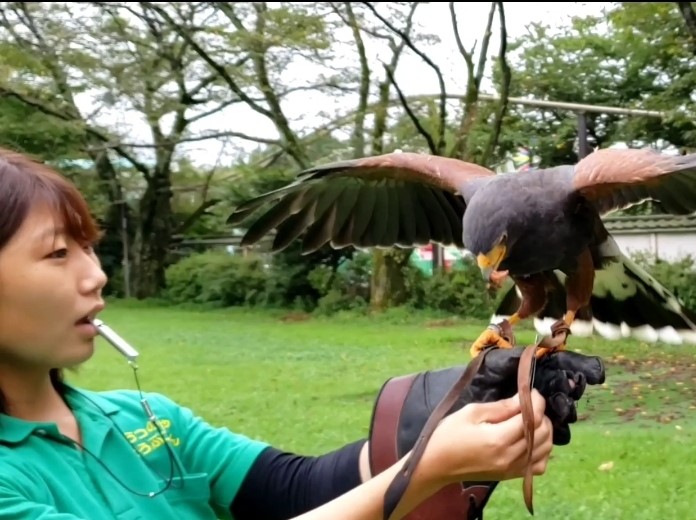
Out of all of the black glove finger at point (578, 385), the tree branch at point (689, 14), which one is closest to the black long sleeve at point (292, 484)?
the black glove finger at point (578, 385)

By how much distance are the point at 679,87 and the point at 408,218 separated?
10.1 metres

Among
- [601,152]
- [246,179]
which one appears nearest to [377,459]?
[601,152]

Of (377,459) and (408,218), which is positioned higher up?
(408,218)

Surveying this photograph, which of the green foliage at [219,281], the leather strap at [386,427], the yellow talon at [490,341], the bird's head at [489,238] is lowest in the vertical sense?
the green foliage at [219,281]

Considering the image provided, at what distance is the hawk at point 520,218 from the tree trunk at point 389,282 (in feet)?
34.1

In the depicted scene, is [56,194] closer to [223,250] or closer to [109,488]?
[109,488]

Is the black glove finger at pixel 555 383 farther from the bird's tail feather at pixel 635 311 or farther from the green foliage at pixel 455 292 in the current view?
the green foliage at pixel 455 292

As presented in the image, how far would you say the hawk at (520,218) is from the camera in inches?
77.1

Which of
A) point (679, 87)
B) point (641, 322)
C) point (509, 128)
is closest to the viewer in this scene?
point (641, 322)

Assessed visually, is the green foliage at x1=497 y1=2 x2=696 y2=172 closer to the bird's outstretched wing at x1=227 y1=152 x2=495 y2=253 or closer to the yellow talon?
the bird's outstretched wing at x1=227 y1=152 x2=495 y2=253

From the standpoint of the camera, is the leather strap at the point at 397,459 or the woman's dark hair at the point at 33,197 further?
the leather strap at the point at 397,459

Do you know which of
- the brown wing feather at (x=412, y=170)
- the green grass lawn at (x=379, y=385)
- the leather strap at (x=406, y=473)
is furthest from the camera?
the green grass lawn at (x=379, y=385)

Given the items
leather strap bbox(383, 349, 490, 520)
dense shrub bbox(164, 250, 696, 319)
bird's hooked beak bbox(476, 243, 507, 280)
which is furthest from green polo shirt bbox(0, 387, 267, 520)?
dense shrub bbox(164, 250, 696, 319)

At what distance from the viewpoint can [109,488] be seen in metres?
1.18
